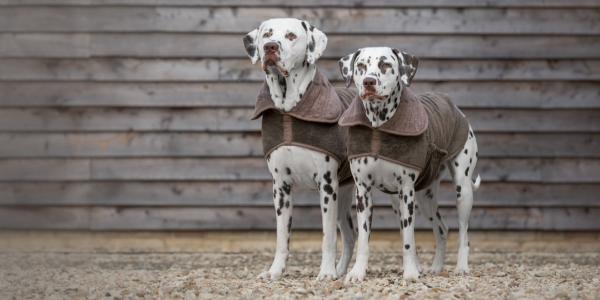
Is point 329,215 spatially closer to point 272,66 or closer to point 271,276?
point 271,276

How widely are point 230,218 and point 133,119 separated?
150 cm

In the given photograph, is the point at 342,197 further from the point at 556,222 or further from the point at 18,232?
the point at 18,232

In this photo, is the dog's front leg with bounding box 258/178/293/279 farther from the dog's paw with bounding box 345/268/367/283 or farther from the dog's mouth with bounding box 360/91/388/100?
the dog's mouth with bounding box 360/91/388/100

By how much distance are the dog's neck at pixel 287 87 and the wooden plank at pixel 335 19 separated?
240 cm

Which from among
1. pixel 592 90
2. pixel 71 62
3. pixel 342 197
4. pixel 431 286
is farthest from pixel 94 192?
pixel 592 90

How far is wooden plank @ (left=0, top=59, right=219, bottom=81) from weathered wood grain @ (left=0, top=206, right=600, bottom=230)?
1.41 metres

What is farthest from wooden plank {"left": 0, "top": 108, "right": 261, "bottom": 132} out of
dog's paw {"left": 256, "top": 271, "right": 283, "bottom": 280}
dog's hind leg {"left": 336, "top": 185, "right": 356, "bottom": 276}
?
dog's paw {"left": 256, "top": 271, "right": 283, "bottom": 280}

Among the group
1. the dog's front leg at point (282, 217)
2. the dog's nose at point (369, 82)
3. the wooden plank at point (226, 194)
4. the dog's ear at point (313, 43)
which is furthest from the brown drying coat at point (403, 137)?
the wooden plank at point (226, 194)

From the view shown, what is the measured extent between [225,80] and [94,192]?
187 cm

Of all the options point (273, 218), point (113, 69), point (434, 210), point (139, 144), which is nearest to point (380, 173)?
point (434, 210)

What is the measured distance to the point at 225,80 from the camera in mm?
6684

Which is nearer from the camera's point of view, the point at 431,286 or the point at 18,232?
the point at 431,286

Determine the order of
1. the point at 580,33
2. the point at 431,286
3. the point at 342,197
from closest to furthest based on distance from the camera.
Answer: the point at 431,286 < the point at 342,197 < the point at 580,33

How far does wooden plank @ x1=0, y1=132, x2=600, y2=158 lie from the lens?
6.63m
